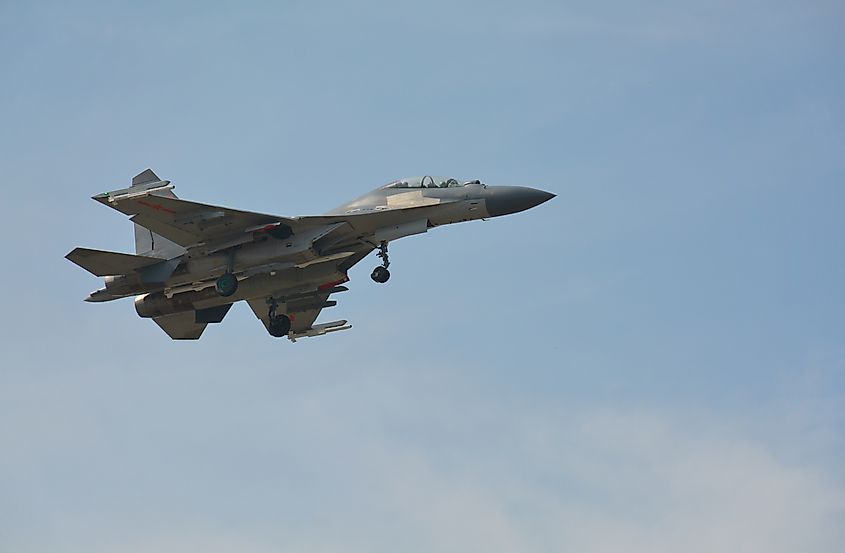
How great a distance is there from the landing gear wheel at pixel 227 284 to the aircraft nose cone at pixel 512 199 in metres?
7.52

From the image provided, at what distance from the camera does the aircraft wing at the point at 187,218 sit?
36.3 meters

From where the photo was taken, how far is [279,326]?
42.3 meters

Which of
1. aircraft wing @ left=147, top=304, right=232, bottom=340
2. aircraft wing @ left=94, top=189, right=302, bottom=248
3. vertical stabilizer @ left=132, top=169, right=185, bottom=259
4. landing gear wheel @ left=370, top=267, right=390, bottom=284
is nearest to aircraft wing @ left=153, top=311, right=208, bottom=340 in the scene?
aircraft wing @ left=147, top=304, right=232, bottom=340

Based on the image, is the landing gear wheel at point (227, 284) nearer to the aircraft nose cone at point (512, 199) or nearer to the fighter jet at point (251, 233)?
the fighter jet at point (251, 233)

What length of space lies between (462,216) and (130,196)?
9.20 m

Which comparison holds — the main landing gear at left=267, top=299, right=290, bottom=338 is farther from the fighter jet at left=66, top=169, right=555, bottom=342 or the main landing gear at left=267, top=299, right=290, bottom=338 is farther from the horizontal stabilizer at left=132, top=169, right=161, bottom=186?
the horizontal stabilizer at left=132, top=169, right=161, bottom=186

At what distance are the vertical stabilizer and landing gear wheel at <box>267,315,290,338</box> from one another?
4.81m

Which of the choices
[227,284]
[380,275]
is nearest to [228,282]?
[227,284]

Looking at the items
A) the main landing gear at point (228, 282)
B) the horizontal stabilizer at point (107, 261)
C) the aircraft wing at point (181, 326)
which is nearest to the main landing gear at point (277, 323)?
the aircraft wing at point (181, 326)

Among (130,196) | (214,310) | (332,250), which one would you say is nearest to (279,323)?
(214,310)

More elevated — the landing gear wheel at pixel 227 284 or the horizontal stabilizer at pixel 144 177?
the horizontal stabilizer at pixel 144 177

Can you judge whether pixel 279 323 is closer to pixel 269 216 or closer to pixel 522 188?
pixel 269 216

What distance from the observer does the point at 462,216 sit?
123 feet

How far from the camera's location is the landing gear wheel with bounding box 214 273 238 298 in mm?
37750
